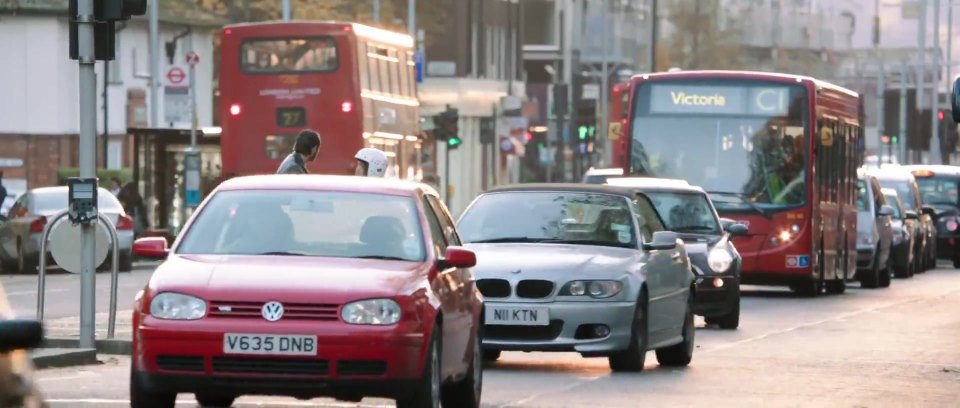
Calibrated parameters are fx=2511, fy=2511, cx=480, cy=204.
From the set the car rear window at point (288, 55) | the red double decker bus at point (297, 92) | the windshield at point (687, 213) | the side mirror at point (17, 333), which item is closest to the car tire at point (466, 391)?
the side mirror at point (17, 333)

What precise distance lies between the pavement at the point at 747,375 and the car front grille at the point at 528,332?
0.26 meters

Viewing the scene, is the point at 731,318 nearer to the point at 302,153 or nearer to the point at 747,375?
the point at 302,153

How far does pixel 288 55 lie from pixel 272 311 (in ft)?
87.6

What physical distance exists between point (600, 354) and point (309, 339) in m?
5.42

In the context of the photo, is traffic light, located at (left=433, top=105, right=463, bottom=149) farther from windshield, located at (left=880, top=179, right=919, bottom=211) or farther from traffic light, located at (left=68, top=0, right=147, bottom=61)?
traffic light, located at (left=68, top=0, right=147, bottom=61)

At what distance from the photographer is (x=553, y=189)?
1856cm

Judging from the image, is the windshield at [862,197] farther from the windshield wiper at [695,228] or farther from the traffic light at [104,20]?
the traffic light at [104,20]

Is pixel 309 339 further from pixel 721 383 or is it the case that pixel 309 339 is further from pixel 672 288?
pixel 672 288

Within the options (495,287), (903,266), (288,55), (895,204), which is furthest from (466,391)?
(895,204)

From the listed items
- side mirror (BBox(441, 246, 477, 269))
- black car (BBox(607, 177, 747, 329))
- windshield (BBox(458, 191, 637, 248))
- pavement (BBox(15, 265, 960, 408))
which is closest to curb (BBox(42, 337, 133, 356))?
pavement (BBox(15, 265, 960, 408))

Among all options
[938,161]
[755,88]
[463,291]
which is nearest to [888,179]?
[755,88]

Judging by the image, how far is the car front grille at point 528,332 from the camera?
17.1 m

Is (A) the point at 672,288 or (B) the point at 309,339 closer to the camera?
(B) the point at 309,339

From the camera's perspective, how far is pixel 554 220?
717 inches
